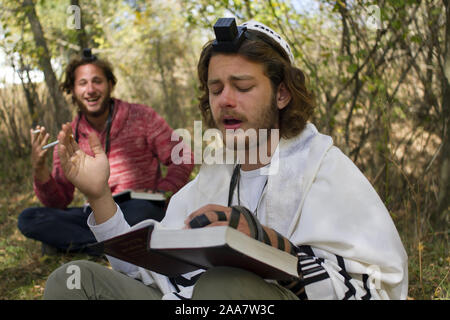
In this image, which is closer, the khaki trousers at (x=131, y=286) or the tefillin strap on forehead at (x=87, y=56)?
the khaki trousers at (x=131, y=286)

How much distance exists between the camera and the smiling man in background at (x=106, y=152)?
13.6 ft

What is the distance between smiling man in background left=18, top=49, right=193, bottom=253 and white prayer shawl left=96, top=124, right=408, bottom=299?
216cm

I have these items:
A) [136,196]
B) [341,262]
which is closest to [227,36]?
[341,262]

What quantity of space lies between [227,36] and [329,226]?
2.81ft

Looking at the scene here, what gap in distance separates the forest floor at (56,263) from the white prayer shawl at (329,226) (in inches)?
40.6

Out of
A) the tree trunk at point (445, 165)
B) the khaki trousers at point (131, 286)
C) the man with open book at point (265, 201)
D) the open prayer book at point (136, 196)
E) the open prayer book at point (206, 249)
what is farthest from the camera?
the open prayer book at point (136, 196)

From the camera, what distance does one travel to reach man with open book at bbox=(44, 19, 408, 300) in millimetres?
1600

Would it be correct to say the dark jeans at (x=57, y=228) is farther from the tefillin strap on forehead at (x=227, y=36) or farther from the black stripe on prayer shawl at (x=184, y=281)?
the tefillin strap on forehead at (x=227, y=36)

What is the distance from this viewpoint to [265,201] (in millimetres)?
1943

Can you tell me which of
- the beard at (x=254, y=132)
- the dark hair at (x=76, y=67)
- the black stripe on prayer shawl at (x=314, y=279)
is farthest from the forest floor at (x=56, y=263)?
the dark hair at (x=76, y=67)

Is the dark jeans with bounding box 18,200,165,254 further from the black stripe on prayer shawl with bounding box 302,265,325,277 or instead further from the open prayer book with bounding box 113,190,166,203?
the black stripe on prayer shawl with bounding box 302,265,325,277

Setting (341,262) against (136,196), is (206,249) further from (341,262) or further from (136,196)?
(136,196)

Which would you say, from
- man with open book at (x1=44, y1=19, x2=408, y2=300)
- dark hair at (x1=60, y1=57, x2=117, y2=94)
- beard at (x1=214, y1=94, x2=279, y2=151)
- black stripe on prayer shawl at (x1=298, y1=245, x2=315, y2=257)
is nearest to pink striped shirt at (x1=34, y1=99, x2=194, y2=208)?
dark hair at (x1=60, y1=57, x2=117, y2=94)
